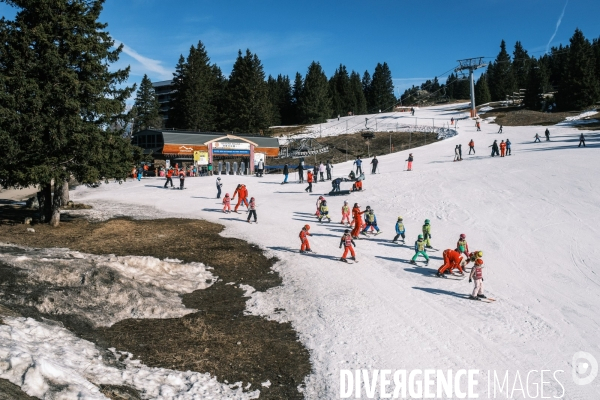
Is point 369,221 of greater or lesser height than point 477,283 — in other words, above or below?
above

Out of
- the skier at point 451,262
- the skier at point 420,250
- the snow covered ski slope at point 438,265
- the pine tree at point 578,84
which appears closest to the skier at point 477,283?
the snow covered ski slope at point 438,265

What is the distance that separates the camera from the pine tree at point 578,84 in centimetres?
7206

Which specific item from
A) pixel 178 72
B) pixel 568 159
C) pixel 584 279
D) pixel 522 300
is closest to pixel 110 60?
pixel 522 300

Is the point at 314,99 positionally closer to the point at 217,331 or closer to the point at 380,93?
the point at 380,93

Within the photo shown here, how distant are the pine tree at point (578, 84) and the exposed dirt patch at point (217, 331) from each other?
243ft

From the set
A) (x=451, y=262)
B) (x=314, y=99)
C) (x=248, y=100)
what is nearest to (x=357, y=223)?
(x=451, y=262)

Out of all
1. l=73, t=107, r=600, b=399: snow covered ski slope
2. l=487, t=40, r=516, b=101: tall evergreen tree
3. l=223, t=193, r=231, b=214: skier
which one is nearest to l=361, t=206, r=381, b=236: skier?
l=73, t=107, r=600, b=399: snow covered ski slope

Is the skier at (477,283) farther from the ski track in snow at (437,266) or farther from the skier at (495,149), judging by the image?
the skier at (495,149)

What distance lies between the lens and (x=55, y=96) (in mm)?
19297

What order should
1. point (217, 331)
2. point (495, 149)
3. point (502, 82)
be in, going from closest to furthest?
point (217, 331) → point (495, 149) → point (502, 82)

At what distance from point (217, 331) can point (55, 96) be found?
14.2m

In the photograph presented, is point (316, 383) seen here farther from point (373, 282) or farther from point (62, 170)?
point (62, 170)

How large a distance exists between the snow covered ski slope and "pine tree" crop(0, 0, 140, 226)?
21.4ft

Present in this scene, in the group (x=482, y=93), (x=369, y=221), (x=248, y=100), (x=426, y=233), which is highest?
(x=482, y=93)
